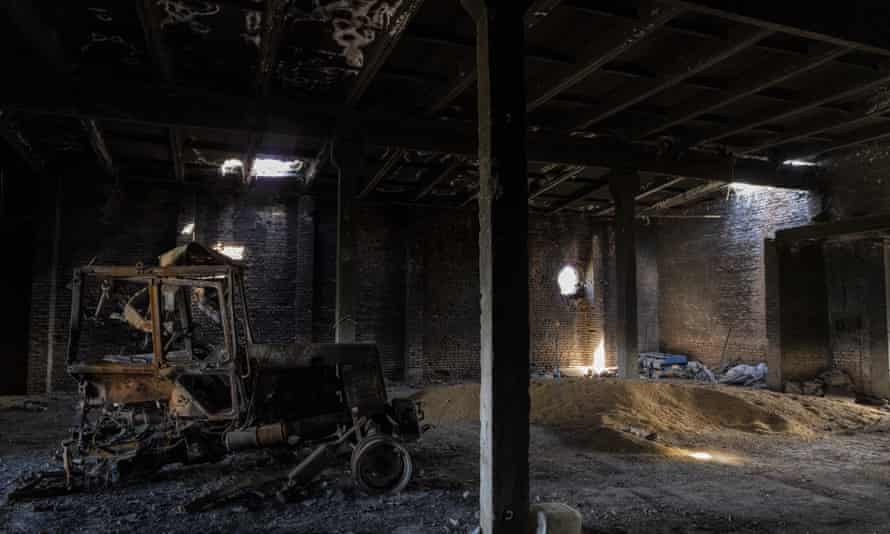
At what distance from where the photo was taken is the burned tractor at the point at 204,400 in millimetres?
5586

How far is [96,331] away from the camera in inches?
503

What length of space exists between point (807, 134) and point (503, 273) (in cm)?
920

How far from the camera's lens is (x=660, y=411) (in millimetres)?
9539

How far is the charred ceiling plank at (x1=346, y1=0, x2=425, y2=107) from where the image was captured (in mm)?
6260

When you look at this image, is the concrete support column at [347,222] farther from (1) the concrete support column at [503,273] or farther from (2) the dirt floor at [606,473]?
(1) the concrete support column at [503,273]

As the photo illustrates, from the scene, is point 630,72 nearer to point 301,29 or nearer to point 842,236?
point 301,29

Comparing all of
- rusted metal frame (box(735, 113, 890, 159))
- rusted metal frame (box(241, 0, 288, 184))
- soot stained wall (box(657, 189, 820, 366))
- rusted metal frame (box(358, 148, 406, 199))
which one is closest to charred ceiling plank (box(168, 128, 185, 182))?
rusted metal frame (box(241, 0, 288, 184))

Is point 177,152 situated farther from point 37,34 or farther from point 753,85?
point 753,85

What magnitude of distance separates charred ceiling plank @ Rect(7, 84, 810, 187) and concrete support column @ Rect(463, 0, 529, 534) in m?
5.29

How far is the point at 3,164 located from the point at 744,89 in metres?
13.3

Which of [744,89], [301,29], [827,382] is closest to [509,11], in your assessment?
[301,29]

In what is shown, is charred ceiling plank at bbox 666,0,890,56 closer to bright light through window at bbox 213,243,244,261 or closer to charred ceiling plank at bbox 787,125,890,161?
charred ceiling plank at bbox 787,125,890,161

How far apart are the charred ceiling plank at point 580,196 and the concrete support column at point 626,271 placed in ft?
7.00

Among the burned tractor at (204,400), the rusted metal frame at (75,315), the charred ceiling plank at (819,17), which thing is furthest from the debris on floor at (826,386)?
the rusted metal frame at (75,315)
